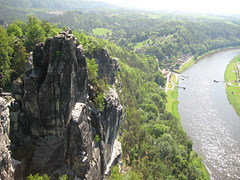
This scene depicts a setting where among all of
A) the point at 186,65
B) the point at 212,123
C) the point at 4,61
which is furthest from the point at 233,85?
the point at 4,61

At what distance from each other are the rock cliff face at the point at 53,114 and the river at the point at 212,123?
48794mm

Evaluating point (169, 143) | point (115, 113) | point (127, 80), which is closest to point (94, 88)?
point (115, 113)

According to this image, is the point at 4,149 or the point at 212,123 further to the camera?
the point at 212,123

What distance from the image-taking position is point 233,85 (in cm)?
→ 13925

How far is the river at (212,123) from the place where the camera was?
6675cm

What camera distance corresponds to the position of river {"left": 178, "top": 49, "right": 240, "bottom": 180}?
6675 centimetres

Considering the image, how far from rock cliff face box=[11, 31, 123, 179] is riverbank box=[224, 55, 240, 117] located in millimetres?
94944

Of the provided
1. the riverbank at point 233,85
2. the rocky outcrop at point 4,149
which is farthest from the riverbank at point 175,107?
the rocky outcrop at point 4,149

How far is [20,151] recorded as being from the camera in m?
28.9

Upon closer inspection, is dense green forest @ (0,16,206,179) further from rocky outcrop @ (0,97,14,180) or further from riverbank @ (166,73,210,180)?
rocky outcrop @ (0,97,14,180)

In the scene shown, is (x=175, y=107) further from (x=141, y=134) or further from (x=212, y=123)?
(x=141, y=134)

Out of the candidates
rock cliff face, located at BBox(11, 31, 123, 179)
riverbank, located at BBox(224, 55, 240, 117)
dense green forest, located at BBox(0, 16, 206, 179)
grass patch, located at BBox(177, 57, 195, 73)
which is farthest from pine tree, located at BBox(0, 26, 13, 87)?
grass patch, located at BBox(177, 57, 195, 73)

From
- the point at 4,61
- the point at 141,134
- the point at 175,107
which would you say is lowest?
the point at 175,107

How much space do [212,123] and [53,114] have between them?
79473 mm
